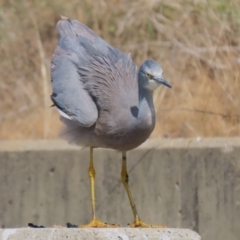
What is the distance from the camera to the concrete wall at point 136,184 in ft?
25.7

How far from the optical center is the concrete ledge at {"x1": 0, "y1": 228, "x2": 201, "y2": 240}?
510 centimetres

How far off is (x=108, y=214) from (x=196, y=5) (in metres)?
3.51

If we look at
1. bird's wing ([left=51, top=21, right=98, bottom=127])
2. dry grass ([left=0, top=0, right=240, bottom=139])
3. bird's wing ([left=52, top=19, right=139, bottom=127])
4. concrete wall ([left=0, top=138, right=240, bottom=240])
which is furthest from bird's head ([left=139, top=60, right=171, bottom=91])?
dry grass ([left=0, top=0, right=240, bottom=139])

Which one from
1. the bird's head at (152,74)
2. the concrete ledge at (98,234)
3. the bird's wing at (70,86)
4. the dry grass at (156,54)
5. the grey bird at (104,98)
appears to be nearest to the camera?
the concrete ledge at (98,234)

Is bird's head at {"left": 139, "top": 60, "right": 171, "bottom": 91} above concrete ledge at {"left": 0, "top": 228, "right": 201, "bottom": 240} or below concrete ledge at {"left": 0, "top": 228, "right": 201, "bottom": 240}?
above

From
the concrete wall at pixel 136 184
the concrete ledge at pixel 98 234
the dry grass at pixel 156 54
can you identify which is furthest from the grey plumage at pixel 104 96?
the dry grass at pixel 156 54

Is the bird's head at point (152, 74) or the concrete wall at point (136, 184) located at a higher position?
the bird's head at point (152, 74)

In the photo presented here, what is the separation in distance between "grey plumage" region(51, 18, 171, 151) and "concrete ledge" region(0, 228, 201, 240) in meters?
1.39

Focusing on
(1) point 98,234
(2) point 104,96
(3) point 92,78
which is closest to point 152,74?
(2) point 104,96

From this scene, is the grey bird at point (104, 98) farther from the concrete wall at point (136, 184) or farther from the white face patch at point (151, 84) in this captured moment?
the concrete wall at point (136, 184)

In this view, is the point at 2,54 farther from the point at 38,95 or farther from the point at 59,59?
the point at 59,59

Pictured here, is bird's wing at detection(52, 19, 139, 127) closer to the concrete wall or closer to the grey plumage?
the grey plumage

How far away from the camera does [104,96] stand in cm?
662

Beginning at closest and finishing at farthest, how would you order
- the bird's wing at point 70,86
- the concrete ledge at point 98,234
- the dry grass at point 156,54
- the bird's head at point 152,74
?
the concrete ledge at point 98,234
the bird's head at point 152,74
the bird's wing at point 70,86
the dry grass at point 156,54
